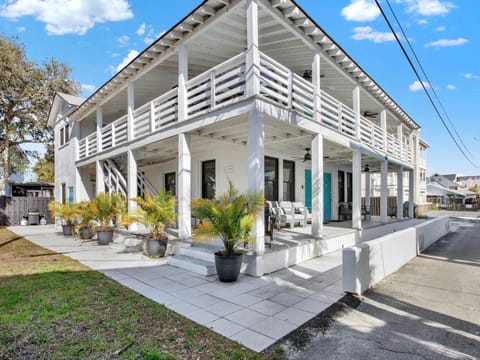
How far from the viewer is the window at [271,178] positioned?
10.4 meters

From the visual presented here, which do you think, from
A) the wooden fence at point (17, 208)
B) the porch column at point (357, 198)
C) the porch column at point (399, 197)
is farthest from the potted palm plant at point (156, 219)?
the wooden fence at point (17, 208)

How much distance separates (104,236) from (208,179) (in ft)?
13.9

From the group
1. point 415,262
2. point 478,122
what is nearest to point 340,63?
point 415,262

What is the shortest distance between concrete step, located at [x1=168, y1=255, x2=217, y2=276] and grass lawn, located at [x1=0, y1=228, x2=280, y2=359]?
4.93 feet

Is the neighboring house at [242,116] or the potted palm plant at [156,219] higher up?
the neighboring house at [242,116]

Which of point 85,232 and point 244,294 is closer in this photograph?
point 244,294

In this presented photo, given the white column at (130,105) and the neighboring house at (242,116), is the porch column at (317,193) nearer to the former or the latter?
the neighboring house at (242,116)

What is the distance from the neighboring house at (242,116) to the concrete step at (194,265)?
1033 mm

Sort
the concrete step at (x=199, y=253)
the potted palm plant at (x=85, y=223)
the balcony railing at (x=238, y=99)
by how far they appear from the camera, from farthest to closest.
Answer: the potted palm plant at (x=85, y=223) → the balcony railing at (x=238, y=99) → the concrete step at (x=199, y=253)

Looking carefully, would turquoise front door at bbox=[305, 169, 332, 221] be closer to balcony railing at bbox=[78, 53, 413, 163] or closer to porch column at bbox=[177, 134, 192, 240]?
balcony railing at bbox=[78, 53, 413, 163]

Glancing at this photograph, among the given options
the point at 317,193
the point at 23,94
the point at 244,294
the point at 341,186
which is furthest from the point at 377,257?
the point at 23,94

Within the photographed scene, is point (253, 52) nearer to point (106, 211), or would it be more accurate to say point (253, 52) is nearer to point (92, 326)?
point (92, 326)

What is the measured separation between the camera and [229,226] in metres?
5.14

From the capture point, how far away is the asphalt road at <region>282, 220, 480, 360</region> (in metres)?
2.96
